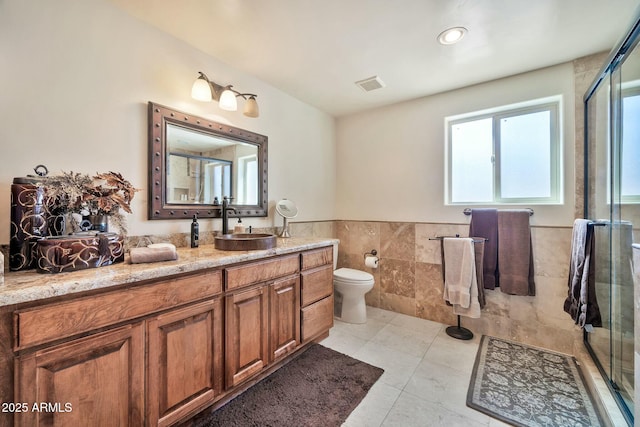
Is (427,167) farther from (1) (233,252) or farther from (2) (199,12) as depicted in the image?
(2) (199,12)

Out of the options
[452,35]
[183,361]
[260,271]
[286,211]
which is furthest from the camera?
[286,211]

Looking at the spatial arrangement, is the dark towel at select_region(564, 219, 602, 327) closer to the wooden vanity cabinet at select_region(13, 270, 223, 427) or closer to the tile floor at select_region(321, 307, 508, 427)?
the tile floor at select_region(321, 307, 508, 427)

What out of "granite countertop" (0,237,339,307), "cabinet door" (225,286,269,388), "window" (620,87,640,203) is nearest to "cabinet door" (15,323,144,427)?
"granite countertop" (0,237,339,307)

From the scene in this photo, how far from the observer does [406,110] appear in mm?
2840

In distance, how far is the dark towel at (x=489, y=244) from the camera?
229cm

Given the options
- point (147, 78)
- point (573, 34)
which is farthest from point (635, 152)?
→ point (147, 78)

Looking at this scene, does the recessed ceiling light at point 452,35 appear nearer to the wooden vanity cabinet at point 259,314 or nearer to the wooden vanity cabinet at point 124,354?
the wooden vanity cabinet at point 259,314

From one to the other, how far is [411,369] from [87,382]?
1864 millimetres

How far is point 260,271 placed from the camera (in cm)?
165

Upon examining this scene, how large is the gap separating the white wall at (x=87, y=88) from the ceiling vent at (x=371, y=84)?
1186mm

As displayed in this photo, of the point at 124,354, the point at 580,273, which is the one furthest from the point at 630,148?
the point at 124,354

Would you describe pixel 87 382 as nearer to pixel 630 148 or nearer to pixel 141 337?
pixel 141 337

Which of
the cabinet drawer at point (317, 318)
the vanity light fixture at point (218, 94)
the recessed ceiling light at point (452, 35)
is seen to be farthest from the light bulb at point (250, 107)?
the cabinet drawer at point (317, 318)

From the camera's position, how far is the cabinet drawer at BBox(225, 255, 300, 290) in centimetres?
150
